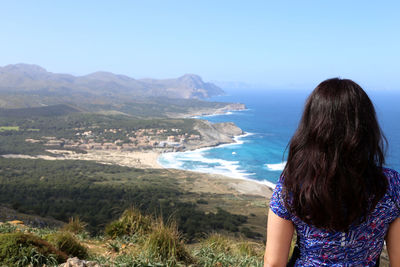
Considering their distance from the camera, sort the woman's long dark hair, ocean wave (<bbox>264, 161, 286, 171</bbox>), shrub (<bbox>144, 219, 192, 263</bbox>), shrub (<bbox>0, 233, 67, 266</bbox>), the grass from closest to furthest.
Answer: the woman's long dark hair
shrub (<bbox>0, 233, 67, 266</bbox>)
shrub (<bbox>144, 219, 192, 263</bbox>)
ocean wave (<bbox>264, 161, 286, 171</bbox>)
the grass

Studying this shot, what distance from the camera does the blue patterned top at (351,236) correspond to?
143cm

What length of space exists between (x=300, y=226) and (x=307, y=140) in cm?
Result: 39

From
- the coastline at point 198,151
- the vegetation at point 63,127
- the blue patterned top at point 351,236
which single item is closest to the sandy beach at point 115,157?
the coastline at point 198,151

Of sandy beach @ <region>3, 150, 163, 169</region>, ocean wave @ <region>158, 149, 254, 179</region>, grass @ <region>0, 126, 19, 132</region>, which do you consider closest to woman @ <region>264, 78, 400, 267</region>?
ocean wave @ <region>158, 149, 254, 179</region>

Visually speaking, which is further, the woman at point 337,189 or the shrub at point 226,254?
the shrub at point 226,254

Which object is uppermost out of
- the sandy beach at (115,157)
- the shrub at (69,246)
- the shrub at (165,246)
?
the shrub at (165,246)

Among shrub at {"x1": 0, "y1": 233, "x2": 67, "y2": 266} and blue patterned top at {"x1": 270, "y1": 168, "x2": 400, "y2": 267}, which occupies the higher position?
blue patterned top at {"x1": 270, "y1": 168, "x2": 400, "y2": 267}

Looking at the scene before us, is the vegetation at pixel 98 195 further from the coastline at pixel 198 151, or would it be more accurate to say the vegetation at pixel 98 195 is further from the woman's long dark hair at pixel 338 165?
the coastline at pixel 198 151

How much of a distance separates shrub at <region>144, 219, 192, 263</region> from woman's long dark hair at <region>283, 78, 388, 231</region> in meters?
2.75

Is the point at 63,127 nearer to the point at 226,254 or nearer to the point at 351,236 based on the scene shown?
the point at 226,254

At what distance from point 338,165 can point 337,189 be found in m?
0.11

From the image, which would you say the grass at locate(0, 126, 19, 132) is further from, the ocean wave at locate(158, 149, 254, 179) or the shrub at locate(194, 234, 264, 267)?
the shrub at locate(194, 234, 264, 267)

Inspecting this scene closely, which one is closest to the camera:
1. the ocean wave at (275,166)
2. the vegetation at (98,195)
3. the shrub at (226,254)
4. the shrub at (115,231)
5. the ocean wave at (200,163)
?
the shrub at (226,254)

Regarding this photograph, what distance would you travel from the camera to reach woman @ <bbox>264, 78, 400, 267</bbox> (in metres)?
1.38
